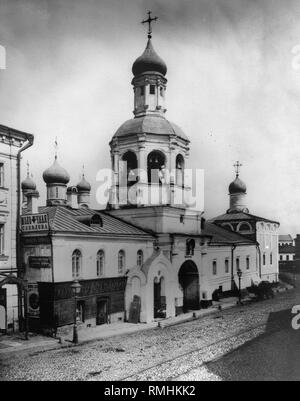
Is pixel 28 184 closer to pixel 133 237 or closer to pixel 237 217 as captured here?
pixel 133 237

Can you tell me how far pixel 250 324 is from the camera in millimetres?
22156

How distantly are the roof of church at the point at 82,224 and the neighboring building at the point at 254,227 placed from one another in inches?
761

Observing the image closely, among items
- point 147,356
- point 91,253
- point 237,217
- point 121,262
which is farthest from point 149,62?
point 237,217

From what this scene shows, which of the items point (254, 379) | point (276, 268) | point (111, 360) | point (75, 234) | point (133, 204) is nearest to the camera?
point (254, 379)

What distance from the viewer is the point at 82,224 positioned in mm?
23078

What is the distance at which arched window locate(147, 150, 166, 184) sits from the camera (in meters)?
28.5

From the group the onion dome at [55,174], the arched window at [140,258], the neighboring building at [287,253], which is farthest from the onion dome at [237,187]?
the neighboring building at [287,253]

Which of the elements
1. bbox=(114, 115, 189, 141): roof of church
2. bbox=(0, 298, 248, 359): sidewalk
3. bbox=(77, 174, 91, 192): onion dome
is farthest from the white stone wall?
bbox=(77, 174, 91, 192): onion dome

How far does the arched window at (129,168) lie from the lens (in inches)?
1129

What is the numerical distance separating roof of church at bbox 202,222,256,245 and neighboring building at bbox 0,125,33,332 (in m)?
18.8

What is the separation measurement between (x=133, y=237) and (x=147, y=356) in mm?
10211
